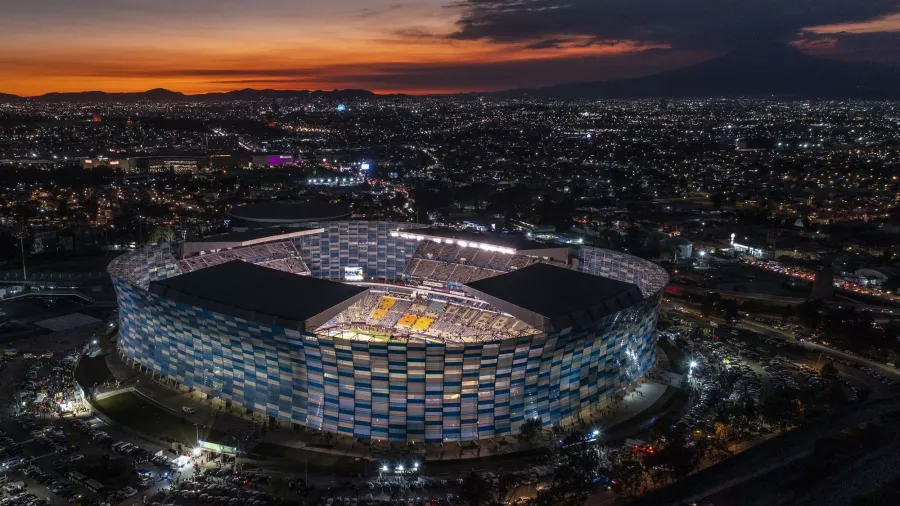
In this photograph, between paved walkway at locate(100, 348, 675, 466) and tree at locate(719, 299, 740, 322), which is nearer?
paved walkway at locate(100, 348, 675, 466)

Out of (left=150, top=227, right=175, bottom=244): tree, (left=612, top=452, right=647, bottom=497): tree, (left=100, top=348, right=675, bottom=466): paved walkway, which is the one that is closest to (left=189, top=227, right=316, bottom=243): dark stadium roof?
(left=100, top=348, right=675, bottom=466): paved walkway

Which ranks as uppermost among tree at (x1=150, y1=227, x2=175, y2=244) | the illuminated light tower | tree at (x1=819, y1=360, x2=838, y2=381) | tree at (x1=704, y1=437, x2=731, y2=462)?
tree at (x1=150, y1=227, x2=175, y2=244)

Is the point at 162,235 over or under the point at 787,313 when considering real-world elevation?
over

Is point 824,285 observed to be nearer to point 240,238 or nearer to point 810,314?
point 810,314

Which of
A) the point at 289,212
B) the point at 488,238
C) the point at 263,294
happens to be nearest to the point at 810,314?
the point at 488,238

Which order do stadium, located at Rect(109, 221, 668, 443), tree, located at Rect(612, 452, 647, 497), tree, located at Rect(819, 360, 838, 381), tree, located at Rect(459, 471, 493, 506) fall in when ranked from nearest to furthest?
tree, located at Rect(459, 471, 493, 506), tree, located at Rect(612, 452, 647, 497), stadium, located at Rect(109, 221, 668, 443), tree, located at Rect(819, 360, 838, 381)

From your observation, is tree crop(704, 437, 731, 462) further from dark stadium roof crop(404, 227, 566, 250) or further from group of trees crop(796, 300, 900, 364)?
dark stadium roof crop(404, 227, 566, 250)

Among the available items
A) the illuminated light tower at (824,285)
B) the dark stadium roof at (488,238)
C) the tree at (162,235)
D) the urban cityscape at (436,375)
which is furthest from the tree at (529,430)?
the tree at (162,235)

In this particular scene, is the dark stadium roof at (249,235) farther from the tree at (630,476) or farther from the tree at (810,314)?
the tree at (810,314)
